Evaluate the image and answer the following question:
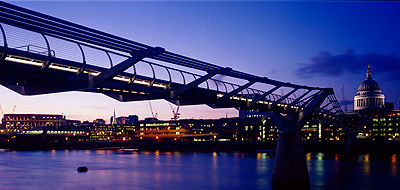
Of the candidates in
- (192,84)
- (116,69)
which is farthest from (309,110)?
(116,69)

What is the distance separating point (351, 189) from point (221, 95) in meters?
21.4

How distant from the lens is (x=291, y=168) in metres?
43.5

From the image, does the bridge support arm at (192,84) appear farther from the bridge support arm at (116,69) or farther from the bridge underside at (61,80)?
the bridge support arm at (116,69)

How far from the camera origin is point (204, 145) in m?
189

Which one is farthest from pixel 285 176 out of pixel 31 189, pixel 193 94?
pixel 31 189

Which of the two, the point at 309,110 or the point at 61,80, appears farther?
the point at 309,110

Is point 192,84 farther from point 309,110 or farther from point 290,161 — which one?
point 309,110

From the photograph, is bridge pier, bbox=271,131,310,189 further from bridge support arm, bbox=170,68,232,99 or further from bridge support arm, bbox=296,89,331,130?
bridge support arm, bbox=170,68,232,99

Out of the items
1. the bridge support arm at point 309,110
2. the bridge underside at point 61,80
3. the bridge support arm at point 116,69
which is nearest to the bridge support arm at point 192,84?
the bridge underside at point 61,80

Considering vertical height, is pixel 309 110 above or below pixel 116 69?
below

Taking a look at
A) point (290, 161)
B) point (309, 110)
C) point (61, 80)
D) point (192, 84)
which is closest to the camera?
point (61, 80)

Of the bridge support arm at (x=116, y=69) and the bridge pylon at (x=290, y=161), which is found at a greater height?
the bridge support arm at (x=116, y=69)

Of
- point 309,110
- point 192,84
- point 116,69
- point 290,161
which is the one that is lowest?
point 290,161

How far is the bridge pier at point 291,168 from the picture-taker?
43.2 meters
